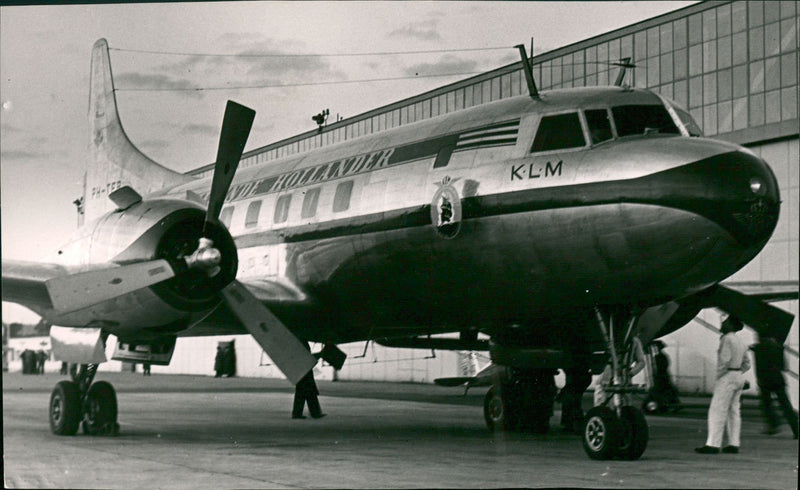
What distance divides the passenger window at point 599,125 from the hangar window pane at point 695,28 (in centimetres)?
639

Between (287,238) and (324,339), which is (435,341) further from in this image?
(287,238)

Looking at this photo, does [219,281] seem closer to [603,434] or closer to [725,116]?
[603,434]

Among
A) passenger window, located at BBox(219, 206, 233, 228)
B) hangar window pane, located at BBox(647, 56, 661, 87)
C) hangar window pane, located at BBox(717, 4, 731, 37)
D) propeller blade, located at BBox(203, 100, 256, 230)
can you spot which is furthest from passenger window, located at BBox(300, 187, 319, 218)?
hangar window pane, located at BBox(717, 4, 731, 37)

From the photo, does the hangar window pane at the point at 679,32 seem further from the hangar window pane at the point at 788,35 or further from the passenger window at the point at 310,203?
the passenger window at the point at 310,203

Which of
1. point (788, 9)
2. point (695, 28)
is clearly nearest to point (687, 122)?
point (695, 28)

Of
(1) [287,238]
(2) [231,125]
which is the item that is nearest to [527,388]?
(1) [287,238]

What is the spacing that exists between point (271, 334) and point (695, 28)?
29.1ft

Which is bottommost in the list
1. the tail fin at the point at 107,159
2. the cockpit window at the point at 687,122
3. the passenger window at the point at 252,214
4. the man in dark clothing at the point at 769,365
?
the man in dark clothing at the point at 769,365

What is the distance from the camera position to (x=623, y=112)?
9391 millimetres

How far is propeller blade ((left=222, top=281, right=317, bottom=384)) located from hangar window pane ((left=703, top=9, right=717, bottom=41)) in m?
9.27

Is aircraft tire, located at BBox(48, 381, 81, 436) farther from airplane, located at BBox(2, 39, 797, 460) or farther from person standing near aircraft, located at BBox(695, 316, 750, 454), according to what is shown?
person standing near aircraft, located at BBox(695, 316, 750, 454)

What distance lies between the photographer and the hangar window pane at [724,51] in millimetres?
15539

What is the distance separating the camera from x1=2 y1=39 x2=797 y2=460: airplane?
8.60 metres

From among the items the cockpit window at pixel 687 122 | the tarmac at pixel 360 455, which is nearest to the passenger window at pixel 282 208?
the tarmac at pixel 360 455
